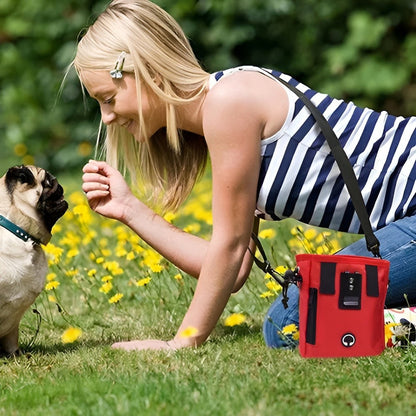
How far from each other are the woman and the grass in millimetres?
210

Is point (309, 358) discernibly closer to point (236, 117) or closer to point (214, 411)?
point (214, 411)

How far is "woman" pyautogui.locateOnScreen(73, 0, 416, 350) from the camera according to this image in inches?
116

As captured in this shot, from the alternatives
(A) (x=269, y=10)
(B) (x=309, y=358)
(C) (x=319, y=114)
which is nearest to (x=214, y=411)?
(B) (x=309, y=358)

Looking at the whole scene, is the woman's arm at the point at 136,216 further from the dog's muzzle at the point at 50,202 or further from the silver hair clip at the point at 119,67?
the silver hair clip at the point at 119,67

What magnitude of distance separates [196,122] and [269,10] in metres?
5.47

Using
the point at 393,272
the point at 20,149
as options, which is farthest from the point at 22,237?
the point at 20,149

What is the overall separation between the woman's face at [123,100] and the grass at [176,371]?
691 millimetres

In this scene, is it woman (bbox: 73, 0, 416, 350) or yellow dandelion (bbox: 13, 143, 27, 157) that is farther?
yellow dandelion (bbox: 13, 143, 27, 157)

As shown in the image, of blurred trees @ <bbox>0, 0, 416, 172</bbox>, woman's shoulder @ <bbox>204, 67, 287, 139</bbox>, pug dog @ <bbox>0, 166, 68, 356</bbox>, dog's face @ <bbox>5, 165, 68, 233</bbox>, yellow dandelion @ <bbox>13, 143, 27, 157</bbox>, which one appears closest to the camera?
woman's shoulder @ <bbox>204, 67, 287, 139</bbox>

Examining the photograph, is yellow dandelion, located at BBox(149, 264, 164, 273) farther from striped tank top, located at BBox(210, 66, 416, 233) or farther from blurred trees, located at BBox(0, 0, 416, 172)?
blurred trees, located at BBox(0, 0, 416, 172)

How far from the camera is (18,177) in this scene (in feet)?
10.3

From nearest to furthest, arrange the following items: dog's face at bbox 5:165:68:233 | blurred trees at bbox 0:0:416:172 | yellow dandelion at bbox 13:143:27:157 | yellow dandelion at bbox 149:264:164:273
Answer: dog's face at bbox 5:165:68:233
yellow dandelion at bbox 149:264:164:273
blurred trees at bbox 0:0:416:172
yellow dandelion at bbox 13:143:27:157

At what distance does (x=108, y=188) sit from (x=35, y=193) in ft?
0.88

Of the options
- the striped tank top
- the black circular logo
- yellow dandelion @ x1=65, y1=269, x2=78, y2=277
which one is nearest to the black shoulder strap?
the striped tank top
